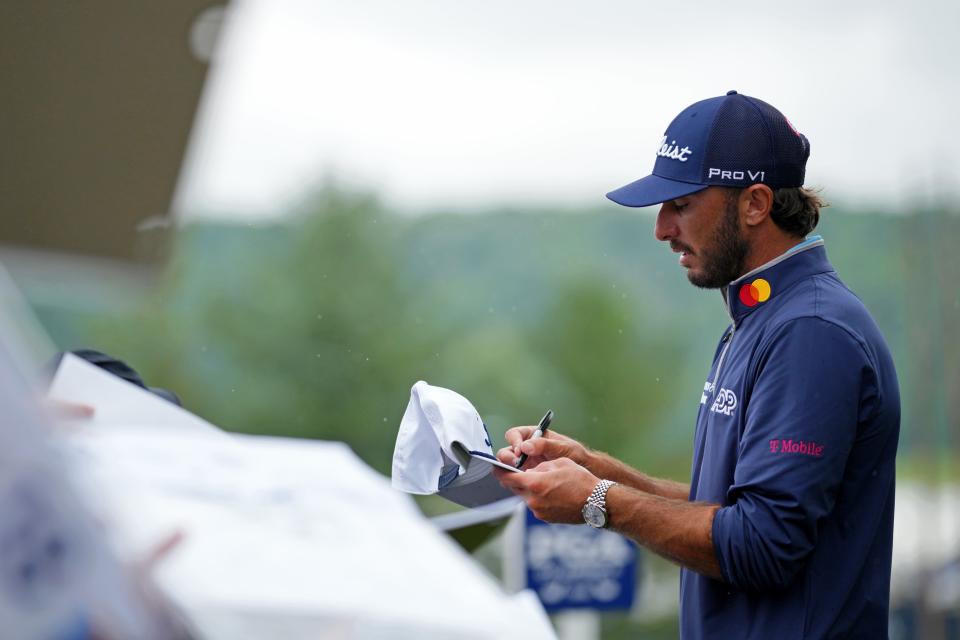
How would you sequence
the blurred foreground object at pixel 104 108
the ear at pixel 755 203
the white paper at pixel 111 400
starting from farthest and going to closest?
the ear at pixel 755 203 → the blurred foreground object at pixel 104 108 → the white paper at pixel 111 400

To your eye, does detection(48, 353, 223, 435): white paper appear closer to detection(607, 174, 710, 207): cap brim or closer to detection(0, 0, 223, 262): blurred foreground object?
detection(0, 0, 223, 262): blurred foreground object

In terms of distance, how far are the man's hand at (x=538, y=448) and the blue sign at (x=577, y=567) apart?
254cm

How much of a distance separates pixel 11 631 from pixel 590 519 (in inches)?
40.8

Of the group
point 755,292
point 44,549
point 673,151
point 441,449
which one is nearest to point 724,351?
point 755,292

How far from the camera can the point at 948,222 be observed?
797 centimetres

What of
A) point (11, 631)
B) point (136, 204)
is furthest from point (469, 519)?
point (11, 631)

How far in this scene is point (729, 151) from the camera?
1770 mm

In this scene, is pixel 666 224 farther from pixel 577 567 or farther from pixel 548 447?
pixel 577 567

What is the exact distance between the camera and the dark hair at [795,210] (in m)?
1.77

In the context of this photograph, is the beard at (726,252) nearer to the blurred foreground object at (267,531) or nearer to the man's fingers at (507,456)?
the man's fingers at (507,456)

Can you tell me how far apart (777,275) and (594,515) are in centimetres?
49

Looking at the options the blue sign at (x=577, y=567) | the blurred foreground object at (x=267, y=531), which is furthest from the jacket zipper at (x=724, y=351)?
the blue sign at (x=577, y=567)

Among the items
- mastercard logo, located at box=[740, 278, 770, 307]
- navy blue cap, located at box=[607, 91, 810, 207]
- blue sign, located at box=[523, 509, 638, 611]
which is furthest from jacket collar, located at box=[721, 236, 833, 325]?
blue sign, located at box=[523, 509, 638, 611]

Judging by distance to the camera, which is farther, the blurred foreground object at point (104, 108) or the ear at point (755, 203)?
the ear at point (755, 203)
